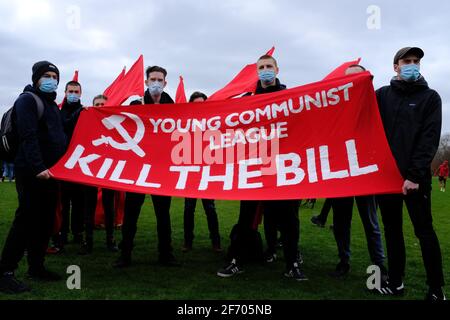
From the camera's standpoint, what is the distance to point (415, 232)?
4.12 meters

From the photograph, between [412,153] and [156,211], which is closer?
[412,153]

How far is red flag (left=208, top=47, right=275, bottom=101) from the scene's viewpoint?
949 cm

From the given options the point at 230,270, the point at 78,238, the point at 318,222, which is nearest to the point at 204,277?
the point at 230,270

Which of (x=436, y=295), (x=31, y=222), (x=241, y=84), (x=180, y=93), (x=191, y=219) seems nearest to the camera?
(x=436, y=295)

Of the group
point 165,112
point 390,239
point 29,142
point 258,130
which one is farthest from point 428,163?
point 29,142

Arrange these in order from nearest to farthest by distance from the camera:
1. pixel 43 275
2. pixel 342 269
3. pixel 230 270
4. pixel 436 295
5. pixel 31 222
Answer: pixel 436 295, pixel 31 222, pixel 43 275, pixel 230 270, pixel 342 269

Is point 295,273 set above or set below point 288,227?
below

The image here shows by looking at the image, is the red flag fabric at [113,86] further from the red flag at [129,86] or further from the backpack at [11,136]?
the backpack at [11,136]

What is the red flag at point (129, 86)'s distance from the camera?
8.84 metres

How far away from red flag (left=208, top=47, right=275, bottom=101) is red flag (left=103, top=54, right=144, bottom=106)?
166 centimetres

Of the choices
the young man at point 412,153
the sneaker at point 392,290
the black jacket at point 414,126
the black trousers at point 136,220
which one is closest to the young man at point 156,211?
the black trousers at point 136,220

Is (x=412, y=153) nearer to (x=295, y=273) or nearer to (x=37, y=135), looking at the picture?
(x=295, y=273)

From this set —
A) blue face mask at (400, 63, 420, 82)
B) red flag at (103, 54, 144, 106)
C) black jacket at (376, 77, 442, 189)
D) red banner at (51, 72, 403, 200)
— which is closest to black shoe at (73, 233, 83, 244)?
red banner at (51, 72, 403, 200)

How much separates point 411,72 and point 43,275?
170 inches
